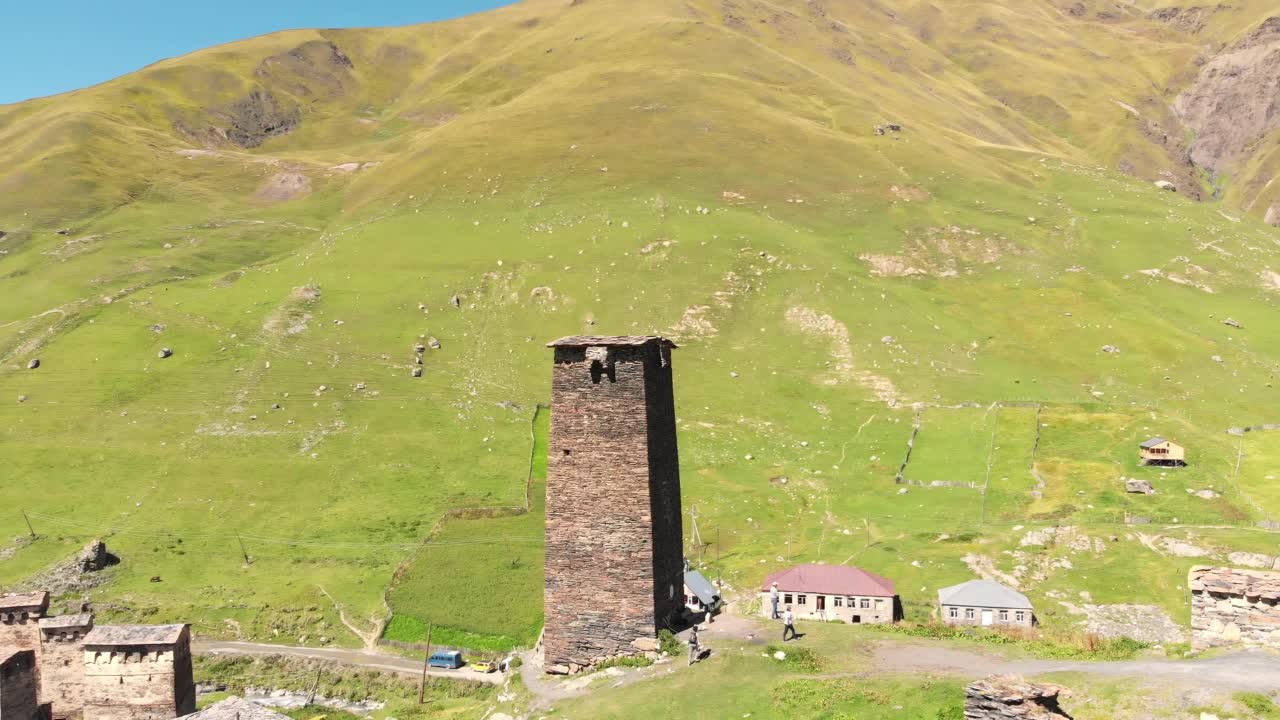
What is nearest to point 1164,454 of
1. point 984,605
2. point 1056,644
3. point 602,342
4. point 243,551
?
point 984,605

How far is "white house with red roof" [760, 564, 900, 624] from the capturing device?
44.7 meters

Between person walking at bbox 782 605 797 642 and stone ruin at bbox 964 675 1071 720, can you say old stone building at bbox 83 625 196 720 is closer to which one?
person walking at bbox 782 605 797 642

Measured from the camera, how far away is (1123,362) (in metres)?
88.2

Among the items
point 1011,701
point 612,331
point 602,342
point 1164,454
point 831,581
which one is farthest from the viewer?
point 612,331

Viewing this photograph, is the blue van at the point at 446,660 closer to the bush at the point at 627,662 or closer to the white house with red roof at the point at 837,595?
the white house with red roof at the point at 837,595

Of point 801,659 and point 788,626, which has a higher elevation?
point 788,626

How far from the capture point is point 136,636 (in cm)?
3559

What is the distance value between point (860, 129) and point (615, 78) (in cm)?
4288

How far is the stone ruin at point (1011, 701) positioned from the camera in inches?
747

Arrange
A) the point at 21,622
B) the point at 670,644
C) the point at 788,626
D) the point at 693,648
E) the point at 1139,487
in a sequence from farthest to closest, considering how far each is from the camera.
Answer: the point at 1139,487 < the point at 21,622 < the point at 670,644 < the point at 788,626 < the point at 693,648

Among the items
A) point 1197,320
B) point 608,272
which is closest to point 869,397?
point 608,272

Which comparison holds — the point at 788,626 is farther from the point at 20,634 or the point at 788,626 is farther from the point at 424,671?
the point at 20,634

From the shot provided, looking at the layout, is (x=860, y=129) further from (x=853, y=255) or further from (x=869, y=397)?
(x=869, y=397)

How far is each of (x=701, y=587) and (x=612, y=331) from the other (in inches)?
1879
